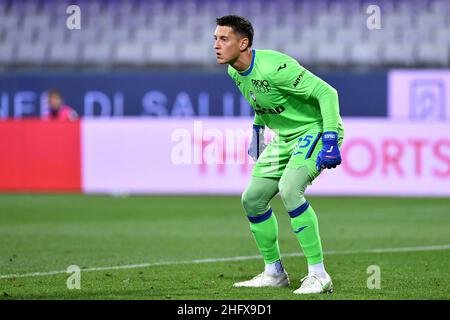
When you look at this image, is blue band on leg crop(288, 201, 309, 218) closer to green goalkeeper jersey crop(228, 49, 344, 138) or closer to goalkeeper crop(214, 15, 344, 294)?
goalkeeper crop(214, 15, 344, 294)

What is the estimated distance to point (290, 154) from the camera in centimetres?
740

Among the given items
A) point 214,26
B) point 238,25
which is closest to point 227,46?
point 238,25

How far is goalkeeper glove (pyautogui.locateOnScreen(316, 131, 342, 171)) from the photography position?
689cm

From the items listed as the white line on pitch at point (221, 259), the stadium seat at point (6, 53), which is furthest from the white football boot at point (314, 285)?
the stadium seat at point (6, 53)

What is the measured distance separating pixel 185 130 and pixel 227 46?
32.7 feet

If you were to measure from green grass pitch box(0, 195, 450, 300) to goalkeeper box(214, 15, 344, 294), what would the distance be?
0.33 meters

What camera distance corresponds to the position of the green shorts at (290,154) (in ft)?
23.5

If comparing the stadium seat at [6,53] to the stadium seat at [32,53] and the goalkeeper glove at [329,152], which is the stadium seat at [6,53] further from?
the goalkeeper glove at [329,152]

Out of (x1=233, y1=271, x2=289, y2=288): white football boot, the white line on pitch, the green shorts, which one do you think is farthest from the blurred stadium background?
the green shorts

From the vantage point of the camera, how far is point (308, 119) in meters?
7.34

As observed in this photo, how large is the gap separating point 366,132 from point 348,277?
9.16 m

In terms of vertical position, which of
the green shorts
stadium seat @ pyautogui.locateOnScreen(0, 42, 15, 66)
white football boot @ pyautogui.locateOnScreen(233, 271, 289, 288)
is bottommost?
white football boot @ pyautogui.locateOnScreen(233, 271, 289, 288)

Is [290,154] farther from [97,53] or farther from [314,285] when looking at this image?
[97,53]
